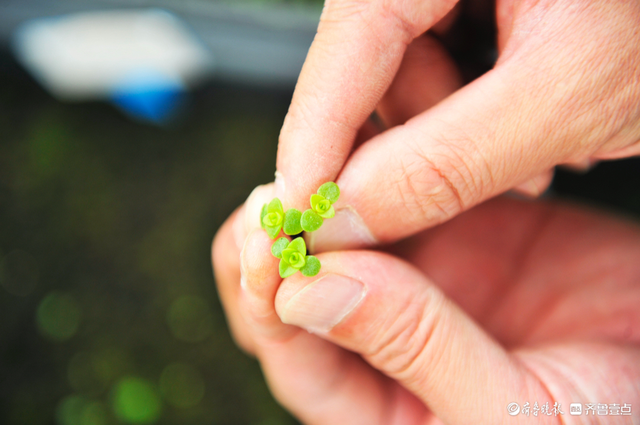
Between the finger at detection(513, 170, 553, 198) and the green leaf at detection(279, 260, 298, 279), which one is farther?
the finger at detection(513, 170, 553, 198)

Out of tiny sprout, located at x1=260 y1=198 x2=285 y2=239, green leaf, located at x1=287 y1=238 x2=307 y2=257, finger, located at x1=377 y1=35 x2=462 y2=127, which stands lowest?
green leaf, located at x1=287 y1=238 x2=307 y2=257

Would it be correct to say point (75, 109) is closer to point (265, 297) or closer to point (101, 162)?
point (101, 162)

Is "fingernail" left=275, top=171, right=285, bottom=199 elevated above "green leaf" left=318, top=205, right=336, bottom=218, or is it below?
above

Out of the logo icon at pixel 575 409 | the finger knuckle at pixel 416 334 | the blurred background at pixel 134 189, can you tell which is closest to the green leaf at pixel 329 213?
the finger knuckle at pixel 416 334

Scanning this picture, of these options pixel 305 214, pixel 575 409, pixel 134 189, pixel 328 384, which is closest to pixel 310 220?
pixel 305 214

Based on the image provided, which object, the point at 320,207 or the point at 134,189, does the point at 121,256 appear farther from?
the point at 320,207

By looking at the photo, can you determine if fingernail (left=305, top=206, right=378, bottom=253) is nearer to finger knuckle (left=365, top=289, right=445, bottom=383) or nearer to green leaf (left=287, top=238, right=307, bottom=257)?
green leaf (left=287, top=238, right=307, bottom=257)

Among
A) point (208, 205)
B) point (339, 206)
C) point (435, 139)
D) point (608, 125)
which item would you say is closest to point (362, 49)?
point (435, 139)

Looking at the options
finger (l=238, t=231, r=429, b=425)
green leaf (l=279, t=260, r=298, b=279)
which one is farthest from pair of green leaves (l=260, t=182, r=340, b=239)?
finger (l=238, t=231, r=429, b=425)
